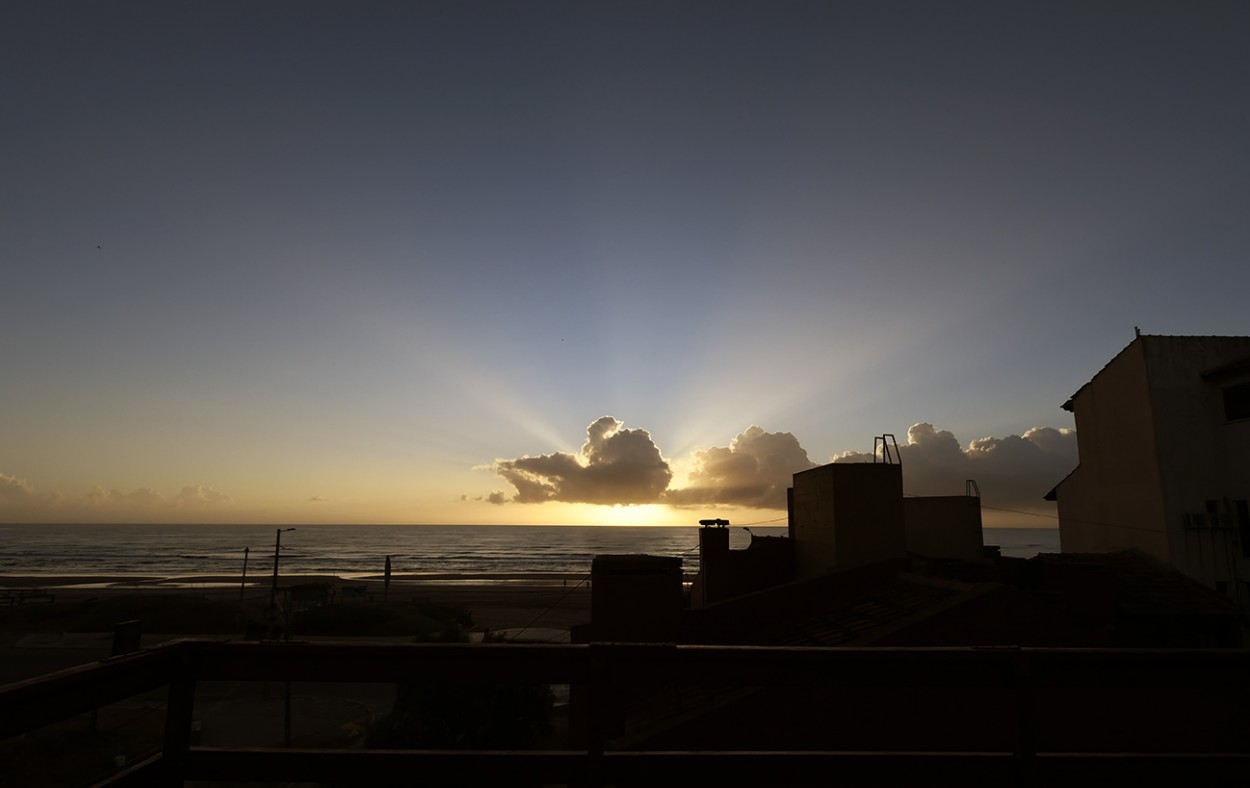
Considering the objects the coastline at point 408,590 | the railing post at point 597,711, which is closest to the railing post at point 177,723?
the railing post at point 597,711

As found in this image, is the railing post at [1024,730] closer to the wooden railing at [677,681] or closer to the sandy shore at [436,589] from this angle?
the wooden railing at [677,681]

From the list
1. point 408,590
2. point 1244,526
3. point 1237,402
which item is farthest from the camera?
point 408,590

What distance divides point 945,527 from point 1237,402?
11.6m

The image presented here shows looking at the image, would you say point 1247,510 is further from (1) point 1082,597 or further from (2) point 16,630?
(2) point 16,630

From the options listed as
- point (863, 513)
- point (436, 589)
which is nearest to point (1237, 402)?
point (863, 513)

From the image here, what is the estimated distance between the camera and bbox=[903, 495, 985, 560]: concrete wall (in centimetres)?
2594

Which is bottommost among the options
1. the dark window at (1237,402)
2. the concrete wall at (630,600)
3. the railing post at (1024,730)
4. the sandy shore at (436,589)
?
the sandy shore at (436,589)

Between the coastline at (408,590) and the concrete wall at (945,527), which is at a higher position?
the concrete wall at (945,527)

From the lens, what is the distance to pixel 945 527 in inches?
1040

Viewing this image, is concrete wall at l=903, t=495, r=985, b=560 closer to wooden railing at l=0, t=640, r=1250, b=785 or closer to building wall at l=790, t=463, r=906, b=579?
building wall at l=790, t=463, r=906, b=579

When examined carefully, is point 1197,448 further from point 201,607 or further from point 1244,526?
point 201,607

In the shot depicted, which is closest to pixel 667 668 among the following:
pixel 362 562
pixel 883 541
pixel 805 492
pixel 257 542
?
pixel 883 541

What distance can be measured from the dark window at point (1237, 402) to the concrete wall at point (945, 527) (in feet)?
32.2

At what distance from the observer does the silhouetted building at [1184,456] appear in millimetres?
25469
